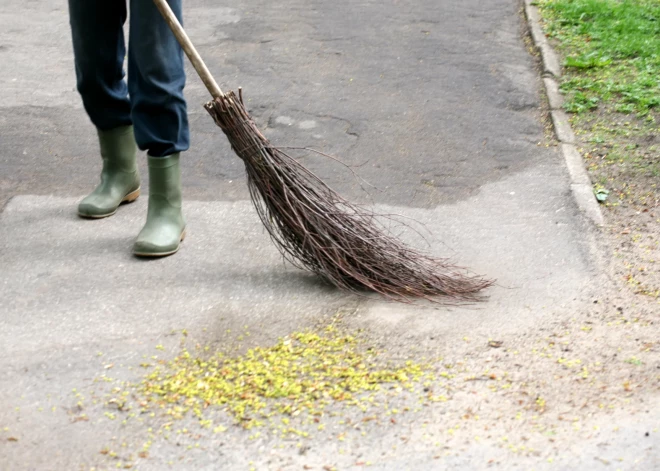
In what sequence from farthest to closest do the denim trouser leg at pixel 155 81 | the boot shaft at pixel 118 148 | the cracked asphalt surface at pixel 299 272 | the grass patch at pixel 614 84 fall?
1. the grass patch at pixel 614 84
2. the boot shaft at pixel 118 148
3. the denim trouser leg at pixel 155 81
4. the cracked asphalt surface at pixel 299 272

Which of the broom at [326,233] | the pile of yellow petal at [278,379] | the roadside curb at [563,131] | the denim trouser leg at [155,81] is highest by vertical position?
the denim trouser leg at [155,81]

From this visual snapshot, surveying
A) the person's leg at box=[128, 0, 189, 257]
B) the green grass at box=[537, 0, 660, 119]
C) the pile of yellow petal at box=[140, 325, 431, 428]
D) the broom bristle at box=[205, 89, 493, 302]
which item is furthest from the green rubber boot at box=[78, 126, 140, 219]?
the green grass at box=[537, 0, 660, 119]

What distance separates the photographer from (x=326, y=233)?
344cm

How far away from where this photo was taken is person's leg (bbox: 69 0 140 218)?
3.71 metres

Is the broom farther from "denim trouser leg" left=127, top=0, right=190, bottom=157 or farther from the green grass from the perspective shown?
the green grass

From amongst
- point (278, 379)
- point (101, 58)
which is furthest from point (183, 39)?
point (278, 379)

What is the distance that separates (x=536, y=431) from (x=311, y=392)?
735 millimetres

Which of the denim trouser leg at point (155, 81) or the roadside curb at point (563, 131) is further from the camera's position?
the roadside curb at point (563, 131)

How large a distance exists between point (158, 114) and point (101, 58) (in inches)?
15.8

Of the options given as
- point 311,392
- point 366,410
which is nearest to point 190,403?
point 311,392

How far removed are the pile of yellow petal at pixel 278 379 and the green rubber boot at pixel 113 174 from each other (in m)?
1.32

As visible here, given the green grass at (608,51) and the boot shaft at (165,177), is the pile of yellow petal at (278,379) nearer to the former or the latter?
the boot shaft at (165,177)

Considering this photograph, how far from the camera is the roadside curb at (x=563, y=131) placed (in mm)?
4346

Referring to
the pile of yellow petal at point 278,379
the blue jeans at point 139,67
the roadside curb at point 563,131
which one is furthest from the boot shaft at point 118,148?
the roadside curb at point 563,131
